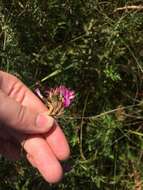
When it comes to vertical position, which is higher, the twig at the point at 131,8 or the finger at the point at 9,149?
the finger at the point at 9,149

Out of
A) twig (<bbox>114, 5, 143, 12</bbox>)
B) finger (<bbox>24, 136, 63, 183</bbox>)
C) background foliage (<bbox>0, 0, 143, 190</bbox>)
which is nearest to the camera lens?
finger (<bbox>24, 136, 63, 183</bbox>)

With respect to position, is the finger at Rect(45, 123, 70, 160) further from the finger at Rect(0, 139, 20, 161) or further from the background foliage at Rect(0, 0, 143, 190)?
the background foliage at Rect(0, 0, 143, 190)

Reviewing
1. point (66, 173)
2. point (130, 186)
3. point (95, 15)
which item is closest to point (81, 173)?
point (66, 173)

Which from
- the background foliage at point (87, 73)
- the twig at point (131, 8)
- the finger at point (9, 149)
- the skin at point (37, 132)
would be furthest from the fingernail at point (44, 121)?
the twig at point (131, 8)

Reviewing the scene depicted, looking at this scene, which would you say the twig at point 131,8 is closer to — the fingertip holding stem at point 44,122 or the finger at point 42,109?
the finger at point 42,109

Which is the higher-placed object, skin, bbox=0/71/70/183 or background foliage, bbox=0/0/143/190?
skin, bbox=0/71/70/183

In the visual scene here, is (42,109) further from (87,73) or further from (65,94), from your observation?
(87,73)

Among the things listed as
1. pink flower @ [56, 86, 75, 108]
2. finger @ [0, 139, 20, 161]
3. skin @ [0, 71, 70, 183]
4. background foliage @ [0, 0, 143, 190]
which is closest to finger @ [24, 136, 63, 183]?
skin @ [0, 71, 70, 183]
